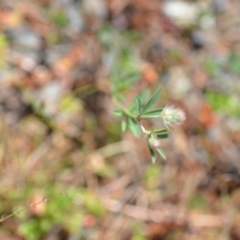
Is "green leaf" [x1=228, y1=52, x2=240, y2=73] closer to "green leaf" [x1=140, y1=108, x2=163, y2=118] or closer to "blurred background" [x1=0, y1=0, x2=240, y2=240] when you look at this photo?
"blurred background" [x1=0, y1=0, x2=240, y2=240]

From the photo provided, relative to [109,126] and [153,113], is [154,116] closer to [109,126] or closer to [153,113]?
[153,113]

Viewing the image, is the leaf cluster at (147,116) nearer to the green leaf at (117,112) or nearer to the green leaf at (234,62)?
the green leaf at (117,112)

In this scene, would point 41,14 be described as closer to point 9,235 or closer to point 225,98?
point 225,98

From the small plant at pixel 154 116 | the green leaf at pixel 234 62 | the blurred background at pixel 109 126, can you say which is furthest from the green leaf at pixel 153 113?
the green leaf at pixel 234 62

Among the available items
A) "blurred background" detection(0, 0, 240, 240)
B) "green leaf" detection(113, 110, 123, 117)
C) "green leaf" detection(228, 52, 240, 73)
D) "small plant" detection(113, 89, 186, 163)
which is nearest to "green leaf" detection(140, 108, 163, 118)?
"small plant" detection(113, 89, 186, 163)

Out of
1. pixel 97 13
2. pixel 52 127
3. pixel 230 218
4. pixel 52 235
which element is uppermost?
pixel 97 13

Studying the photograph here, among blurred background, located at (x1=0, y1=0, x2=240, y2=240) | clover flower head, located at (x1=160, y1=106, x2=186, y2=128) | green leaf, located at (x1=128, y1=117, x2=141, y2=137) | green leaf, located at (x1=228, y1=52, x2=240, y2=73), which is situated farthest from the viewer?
green leaf, located at (x1=228, y1=52, x2=240, y2=73)

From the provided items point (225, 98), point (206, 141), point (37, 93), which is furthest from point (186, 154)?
point (37, 93)

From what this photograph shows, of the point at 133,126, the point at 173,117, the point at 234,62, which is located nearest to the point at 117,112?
the point at 133,126
